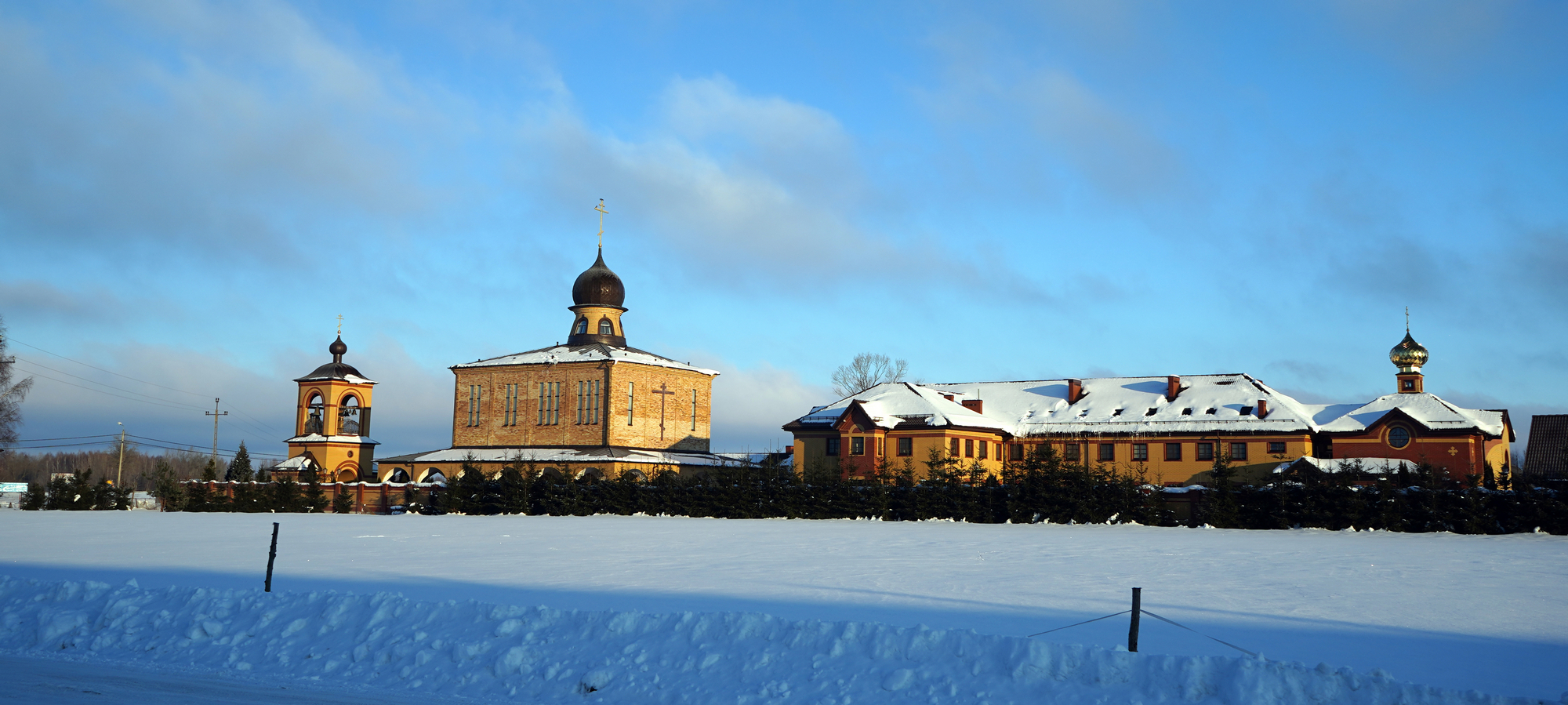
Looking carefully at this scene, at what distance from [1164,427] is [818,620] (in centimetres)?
4159

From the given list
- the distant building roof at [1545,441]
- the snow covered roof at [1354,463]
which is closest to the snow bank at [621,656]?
the snow covered roof at [1354,463]

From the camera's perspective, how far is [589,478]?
160ft

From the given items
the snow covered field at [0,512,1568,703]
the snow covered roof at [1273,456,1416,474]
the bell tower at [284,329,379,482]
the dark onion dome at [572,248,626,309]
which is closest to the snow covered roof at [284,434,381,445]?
the bell tower at [284,329,379,482]

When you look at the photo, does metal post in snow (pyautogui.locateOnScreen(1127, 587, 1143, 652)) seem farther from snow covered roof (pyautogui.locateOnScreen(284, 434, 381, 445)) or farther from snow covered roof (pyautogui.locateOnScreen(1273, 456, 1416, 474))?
snow covered roof (pyautogui.locateOnScreen(284, 434, 381, 445))

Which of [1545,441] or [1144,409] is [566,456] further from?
[1545,441]

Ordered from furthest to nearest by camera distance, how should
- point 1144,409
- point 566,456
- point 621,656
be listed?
point 566,456 → point 1144,409 → point 621,656

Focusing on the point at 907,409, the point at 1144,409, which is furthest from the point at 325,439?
the point at 1144,409

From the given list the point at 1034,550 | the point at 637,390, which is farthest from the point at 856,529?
the point at 637,390

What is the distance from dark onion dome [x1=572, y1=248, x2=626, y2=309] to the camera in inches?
2594

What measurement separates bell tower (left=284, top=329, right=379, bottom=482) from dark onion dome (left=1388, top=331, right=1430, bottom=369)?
5622 cm

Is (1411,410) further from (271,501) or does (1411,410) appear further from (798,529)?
(271,501)

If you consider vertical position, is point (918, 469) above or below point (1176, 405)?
below

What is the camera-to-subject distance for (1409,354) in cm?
5372

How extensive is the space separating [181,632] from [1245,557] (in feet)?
68.1
